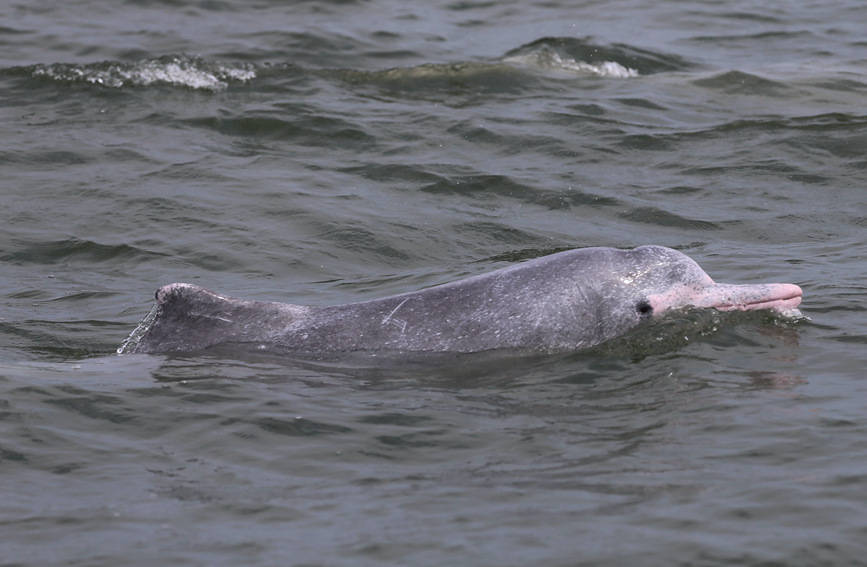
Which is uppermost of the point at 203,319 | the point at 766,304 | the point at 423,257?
the point at 766,304

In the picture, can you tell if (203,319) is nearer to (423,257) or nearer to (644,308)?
(644,308)

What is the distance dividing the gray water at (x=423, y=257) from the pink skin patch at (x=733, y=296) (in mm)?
170

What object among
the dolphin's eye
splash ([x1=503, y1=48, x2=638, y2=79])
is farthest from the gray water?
the dolphin's eye

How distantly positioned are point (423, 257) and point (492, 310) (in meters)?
3.91

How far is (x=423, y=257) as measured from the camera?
45.1ft

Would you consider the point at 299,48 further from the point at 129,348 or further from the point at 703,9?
the point at 129,348

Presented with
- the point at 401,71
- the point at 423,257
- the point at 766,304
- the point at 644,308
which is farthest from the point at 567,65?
the point at 644,308

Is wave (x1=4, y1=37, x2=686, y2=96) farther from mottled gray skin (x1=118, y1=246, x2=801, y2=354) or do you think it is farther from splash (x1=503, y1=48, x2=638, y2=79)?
mottled gray skin (x1=118, y1=246, x2=801, y2=354)

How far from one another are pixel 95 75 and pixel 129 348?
33.6 ft

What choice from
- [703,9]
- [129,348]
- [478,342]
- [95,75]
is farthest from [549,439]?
[703,9]

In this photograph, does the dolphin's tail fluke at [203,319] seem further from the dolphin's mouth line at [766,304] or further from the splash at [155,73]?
the splash at [155,73]

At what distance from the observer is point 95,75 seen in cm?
2002

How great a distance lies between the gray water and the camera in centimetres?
714

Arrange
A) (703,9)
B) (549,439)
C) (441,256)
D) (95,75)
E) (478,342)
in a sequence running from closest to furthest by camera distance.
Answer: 1. (549,439)
2. (478,342)
3. (441,256)
4. (95,75)
5. (703,9)
